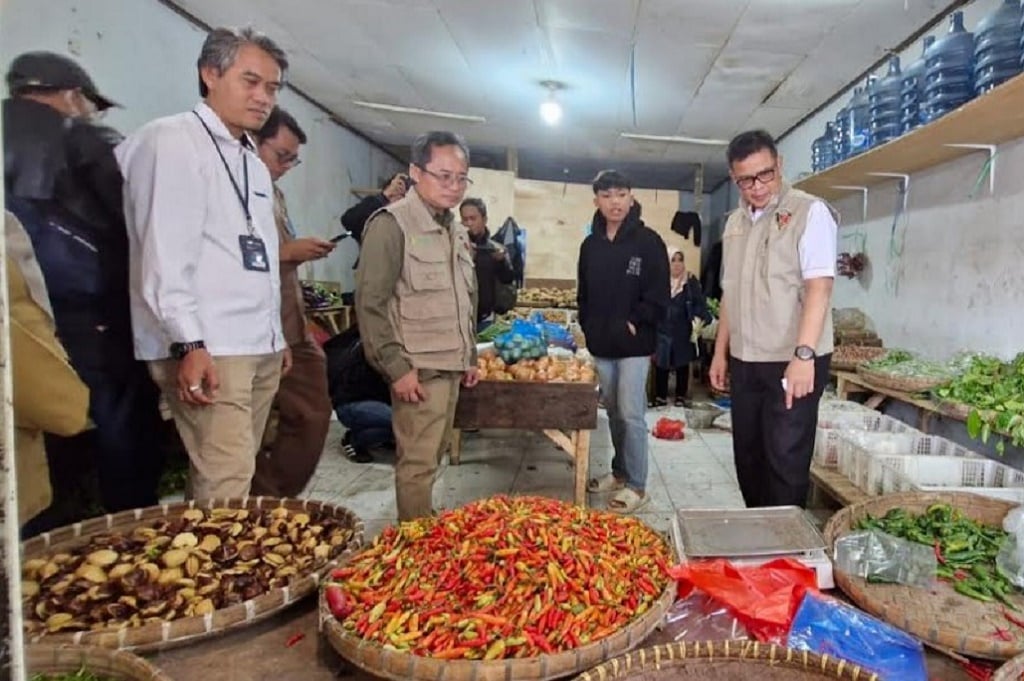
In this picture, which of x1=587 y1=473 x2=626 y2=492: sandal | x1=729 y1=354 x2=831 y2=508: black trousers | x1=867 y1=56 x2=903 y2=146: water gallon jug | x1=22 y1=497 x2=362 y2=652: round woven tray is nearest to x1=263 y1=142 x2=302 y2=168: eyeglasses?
x1=22 y1=497 x2=362 y2=652: round woven tray

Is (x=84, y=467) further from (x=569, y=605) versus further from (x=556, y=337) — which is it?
(x=556, y=337)

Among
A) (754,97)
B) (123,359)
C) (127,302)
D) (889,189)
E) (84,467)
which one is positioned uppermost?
(754,97)

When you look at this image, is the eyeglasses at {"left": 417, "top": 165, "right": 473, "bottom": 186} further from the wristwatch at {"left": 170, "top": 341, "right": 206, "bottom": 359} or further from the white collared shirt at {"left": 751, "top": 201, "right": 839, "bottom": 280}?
the white collared shirt at {"left": 751, "top": 201, "right": 839, "bottom": 280}

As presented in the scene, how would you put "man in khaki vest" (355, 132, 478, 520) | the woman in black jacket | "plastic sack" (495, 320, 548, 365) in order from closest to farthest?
"man in khaki vest" (355, 132, 478, 520) → "plastic sack" (495, 320, 548, 365) → the woman in black jacket

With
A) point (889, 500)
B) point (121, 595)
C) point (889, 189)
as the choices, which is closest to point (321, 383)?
point (121, 595)

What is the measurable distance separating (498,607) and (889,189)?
430 cm

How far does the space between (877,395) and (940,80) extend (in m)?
1.72

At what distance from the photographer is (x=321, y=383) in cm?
247

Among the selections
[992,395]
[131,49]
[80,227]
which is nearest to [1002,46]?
[992,395]

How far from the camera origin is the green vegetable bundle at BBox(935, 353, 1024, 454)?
2.21 meters

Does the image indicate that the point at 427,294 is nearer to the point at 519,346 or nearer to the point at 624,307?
the point at 519,346

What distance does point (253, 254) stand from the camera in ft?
5.14

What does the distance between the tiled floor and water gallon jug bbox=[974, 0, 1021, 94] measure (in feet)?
7.07

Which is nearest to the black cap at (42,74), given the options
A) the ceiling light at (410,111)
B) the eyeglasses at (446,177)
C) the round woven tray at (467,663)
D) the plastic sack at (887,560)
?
the eyeglasses at (446,177)
